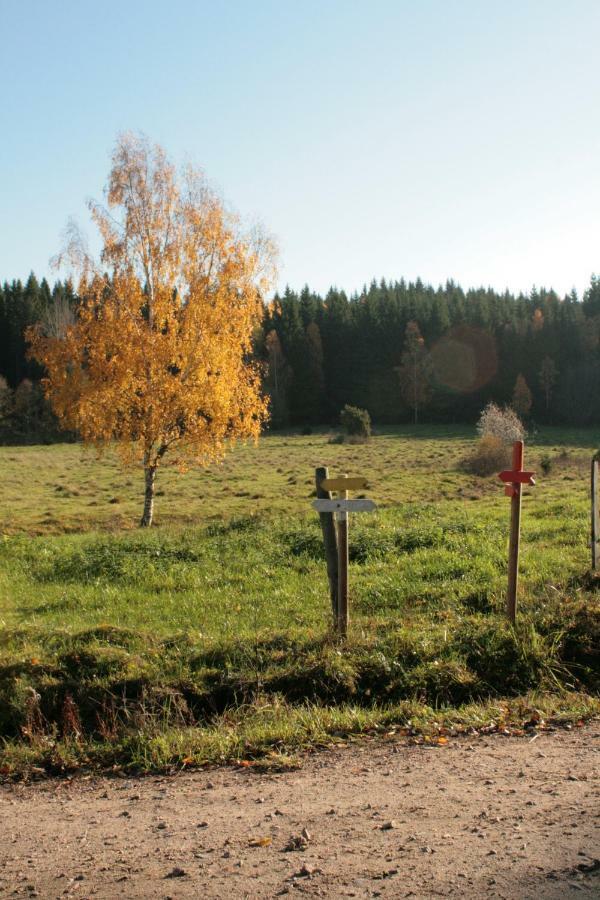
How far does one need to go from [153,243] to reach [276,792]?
64.7 ft

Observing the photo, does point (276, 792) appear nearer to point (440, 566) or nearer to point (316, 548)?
point (440, 566)

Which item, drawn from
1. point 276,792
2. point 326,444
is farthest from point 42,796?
point 326,444

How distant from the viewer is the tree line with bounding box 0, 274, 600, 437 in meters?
87.7

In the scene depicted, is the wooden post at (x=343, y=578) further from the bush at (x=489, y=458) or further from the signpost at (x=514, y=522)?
the bush at (x=489, y=458)

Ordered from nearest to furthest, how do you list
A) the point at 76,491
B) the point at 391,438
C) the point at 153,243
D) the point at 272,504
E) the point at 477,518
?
the point at 477,518, the point at 153,243, the point at 272,504, the point at 76,491, the point at 391,438

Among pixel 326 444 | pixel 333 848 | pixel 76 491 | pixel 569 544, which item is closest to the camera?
pixel 333 848

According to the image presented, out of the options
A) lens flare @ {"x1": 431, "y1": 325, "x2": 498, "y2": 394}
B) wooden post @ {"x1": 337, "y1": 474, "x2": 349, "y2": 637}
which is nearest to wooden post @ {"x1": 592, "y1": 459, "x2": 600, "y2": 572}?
wooden post @ {"x1": 337, "y1": 474, "x2": 349, "y2": 637}

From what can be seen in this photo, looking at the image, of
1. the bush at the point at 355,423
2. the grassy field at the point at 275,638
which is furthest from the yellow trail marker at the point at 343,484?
the bush at the point at 355,423

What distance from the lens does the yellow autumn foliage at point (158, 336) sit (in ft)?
70.6

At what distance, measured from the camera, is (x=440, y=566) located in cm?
1198

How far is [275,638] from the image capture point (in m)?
7.96

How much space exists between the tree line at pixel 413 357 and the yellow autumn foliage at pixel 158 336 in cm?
6175

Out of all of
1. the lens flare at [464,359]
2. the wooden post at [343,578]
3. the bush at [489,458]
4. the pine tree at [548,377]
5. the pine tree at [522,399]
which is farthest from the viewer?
the lens flare at [464,359]

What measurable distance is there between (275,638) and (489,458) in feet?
106
